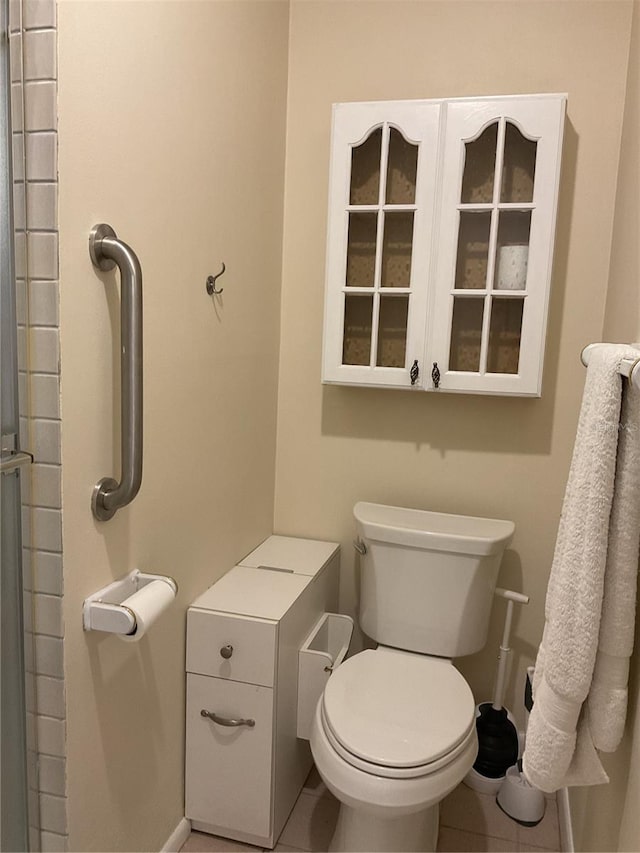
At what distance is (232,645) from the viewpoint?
5.11 ft

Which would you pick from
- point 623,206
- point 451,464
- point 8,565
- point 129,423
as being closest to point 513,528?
point 451,464

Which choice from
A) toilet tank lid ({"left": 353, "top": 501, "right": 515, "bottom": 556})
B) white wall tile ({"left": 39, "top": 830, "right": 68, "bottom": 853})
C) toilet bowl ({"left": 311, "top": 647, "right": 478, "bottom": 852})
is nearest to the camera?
white wall tile ({"left": 39, "top": 830, "right": 68, "bottom": 853})

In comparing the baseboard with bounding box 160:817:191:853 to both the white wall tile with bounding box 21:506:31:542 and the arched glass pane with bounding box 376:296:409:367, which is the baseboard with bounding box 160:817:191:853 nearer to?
the white wall tile with bounding box 21:506:31:542

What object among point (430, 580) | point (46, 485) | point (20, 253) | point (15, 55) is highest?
point (15, 55)

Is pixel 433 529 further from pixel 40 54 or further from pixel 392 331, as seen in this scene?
pixel 40 54

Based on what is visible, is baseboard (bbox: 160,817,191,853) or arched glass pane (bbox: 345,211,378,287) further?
arched glass pane (bbox: 345,211,378,287)

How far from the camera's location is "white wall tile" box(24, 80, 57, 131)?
98 centimetres

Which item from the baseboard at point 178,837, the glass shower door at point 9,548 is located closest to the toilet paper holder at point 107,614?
the glass shower door at point 9,548

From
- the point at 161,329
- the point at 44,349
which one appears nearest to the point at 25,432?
the point at 44,349

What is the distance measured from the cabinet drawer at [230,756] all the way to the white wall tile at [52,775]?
0.48m

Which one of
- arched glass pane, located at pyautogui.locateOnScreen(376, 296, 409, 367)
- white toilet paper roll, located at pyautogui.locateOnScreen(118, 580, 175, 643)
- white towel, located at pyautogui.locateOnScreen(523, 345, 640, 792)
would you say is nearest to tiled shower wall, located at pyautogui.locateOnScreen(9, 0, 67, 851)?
white toilet paper roll, located at pyautogui.locateOnScreen(118, 580, 175, 643)

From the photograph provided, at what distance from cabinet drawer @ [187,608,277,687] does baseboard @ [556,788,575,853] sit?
87 centimetres

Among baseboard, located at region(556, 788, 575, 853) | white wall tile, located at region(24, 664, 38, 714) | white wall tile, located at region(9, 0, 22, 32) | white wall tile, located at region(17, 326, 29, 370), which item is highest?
white wall tile, located at region(9, 0, 22, 32)

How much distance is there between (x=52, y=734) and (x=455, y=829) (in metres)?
1.15
